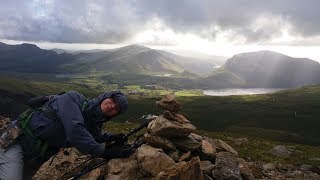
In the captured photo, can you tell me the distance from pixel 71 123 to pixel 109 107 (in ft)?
4.71

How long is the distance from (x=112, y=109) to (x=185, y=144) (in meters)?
7.32

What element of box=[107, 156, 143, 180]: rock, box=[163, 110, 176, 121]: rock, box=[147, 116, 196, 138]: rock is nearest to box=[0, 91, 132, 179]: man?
box=[107, 156, 143, 180]: rock

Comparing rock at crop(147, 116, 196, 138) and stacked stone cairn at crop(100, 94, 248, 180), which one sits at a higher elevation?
rock at crop(147, 116, 196, 138)

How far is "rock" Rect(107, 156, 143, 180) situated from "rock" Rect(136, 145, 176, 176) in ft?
1.60

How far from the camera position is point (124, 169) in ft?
48.6

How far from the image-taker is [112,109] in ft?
35.8

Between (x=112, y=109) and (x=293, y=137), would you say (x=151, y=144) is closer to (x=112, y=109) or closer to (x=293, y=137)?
(x=112, y=109)

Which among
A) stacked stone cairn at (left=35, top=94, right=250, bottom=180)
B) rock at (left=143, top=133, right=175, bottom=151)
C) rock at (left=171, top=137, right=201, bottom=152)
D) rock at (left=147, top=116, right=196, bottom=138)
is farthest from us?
rock at (left=171, top=137, right=201, bottom=152)

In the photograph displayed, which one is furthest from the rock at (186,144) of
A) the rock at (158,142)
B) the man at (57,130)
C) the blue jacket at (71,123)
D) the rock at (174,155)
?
the blue jacket at (71,123)

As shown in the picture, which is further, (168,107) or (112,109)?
(168,107)

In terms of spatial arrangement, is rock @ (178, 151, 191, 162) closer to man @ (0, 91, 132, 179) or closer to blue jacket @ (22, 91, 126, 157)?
man @ (0, 91, 132, 179)

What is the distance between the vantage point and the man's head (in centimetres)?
1082

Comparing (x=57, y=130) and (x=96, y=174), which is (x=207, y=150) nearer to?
(x=96, y=174)

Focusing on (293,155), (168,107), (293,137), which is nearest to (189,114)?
(293,137)
